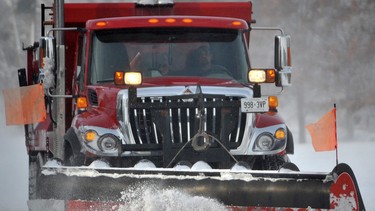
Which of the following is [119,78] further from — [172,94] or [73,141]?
[73,141]

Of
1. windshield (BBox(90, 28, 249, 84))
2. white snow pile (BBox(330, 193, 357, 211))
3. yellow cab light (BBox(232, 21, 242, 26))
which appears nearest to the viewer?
white snow pile (BBox(330, 193, 357, 211))

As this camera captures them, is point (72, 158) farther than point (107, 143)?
Yes

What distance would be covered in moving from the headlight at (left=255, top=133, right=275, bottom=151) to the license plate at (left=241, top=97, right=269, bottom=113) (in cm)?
30

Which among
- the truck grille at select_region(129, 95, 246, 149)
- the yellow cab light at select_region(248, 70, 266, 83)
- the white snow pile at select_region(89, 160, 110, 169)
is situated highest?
the yellow cab light at select_region(248, 70, 266, 83)

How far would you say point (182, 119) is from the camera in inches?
340

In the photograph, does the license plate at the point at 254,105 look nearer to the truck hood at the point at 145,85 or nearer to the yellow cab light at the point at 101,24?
the truck hood at the point at 145,85

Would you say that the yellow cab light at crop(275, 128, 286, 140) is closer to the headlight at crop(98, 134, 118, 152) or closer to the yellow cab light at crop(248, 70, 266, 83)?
the yellow cab light at crop(248, 70, 266, 83)

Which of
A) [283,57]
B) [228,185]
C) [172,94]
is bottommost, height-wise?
[228,185]

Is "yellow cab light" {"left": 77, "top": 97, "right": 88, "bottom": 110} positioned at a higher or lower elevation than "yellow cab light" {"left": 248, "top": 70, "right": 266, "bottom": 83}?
lower

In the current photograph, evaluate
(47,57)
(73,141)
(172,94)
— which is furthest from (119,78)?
(47,57)

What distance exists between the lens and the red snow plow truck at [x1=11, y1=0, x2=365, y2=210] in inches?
297

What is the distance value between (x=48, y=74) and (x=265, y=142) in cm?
227

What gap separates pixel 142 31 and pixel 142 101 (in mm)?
A: 1206

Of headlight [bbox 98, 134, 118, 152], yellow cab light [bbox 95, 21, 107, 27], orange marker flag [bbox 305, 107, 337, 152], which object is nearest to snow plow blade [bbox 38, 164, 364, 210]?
orange marker flag [bbox 305, 107, 337, 152]
